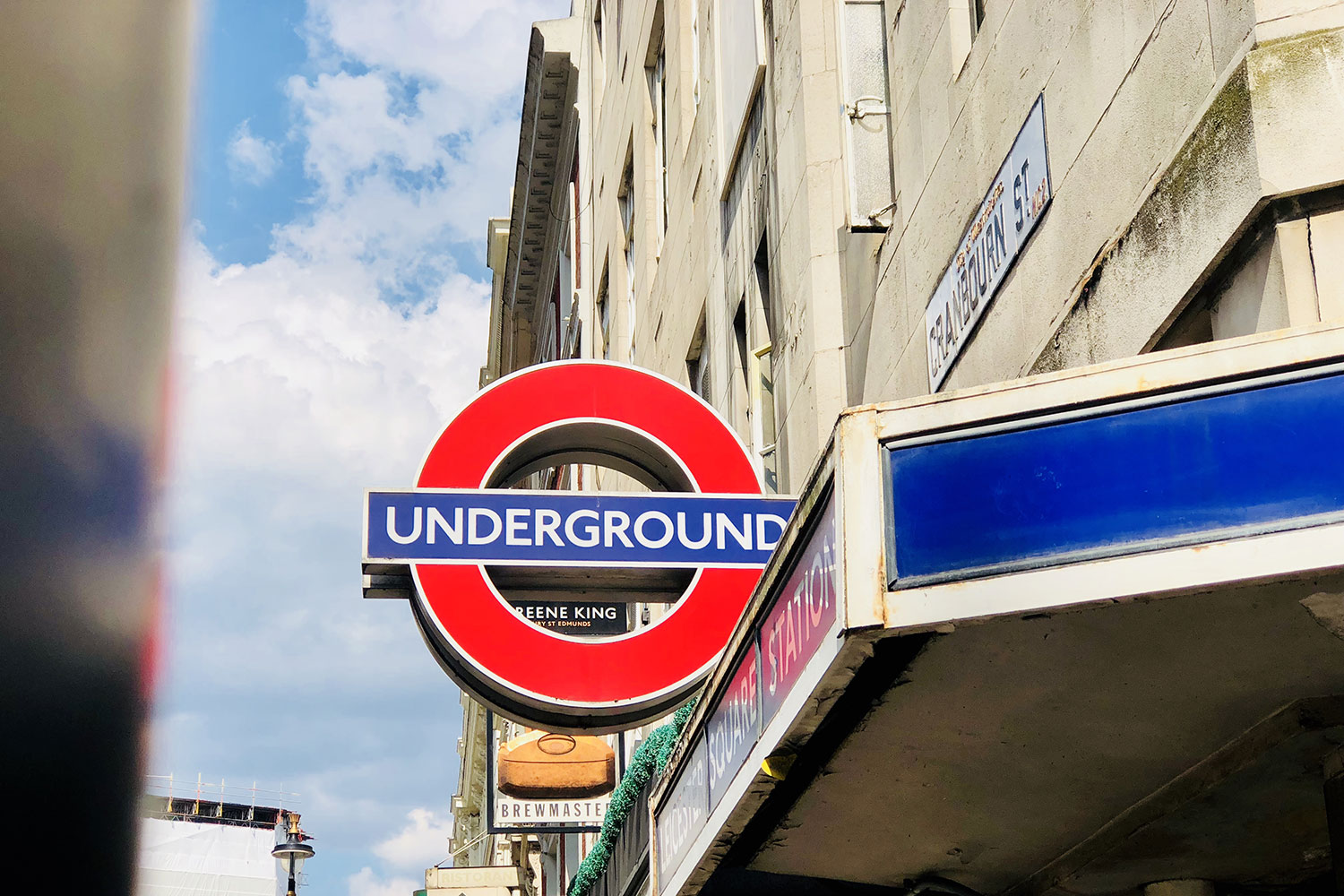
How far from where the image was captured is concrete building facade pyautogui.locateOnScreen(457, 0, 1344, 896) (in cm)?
535

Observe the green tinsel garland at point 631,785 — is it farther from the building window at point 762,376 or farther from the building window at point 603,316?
the building window at point 603,316

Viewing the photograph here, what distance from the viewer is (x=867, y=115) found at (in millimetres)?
11430

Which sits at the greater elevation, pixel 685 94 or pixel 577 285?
pixel 577 285

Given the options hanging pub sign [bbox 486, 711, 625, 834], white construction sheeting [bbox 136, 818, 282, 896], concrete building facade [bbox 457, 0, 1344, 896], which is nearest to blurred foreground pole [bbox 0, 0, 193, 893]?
concrete building facade [bbox 457, 0, 1344, 896]

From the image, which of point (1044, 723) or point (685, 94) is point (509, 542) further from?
point (685, 94)

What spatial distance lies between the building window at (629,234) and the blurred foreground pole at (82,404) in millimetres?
23324

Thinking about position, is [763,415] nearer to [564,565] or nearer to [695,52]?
[564,565]

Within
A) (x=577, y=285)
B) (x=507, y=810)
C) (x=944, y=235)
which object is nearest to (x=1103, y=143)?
(x=944, y=235)

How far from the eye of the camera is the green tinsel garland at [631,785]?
42.1 ft

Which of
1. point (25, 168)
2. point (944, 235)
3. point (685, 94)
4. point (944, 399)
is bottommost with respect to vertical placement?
point (25, 168)

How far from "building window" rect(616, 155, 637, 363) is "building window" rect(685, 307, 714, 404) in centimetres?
606

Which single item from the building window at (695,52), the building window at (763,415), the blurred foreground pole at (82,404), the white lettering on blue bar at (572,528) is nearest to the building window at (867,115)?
the white lettering on blue bar at (572,528)

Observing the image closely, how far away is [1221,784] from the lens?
19.1 feet

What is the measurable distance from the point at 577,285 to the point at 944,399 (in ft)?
100
